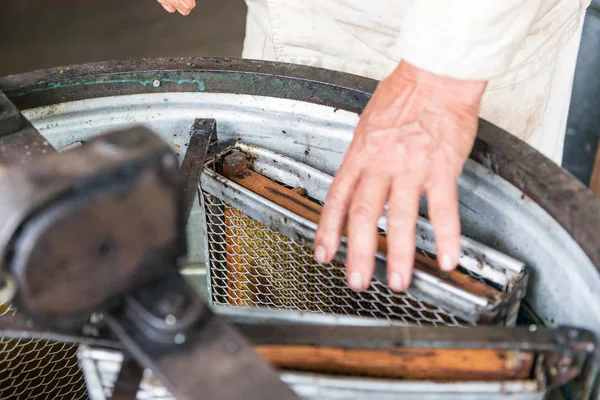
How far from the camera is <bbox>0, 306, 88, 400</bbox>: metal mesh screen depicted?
2.95 ft

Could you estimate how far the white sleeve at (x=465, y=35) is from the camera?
0.71 metres

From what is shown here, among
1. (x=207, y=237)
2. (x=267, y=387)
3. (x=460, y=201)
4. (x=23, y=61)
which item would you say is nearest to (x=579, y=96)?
(x=460, y=201)

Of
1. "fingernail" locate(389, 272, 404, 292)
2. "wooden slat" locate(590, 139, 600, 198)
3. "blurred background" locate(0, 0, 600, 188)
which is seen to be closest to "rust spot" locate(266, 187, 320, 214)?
"fingernail" locate(389, 272, 404, 292)

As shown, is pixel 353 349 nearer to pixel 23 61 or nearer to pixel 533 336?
pixel 533 336

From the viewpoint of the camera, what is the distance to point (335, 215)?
0.72m

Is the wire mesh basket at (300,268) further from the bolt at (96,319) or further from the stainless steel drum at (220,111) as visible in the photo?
the bolt at (96,319)

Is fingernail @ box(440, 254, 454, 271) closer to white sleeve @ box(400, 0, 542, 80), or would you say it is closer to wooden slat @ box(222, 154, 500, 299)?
wooden slat @ box(222, 154, 500, 299)

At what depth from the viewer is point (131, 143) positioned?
17.3 inches

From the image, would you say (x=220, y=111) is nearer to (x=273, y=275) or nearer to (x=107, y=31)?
(x=273, y=275)

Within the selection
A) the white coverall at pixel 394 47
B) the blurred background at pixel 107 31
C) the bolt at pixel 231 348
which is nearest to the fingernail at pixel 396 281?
the bolt at pixel 231 348

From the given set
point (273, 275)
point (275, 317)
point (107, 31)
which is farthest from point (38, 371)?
point (107, 31)

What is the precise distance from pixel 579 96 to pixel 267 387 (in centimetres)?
146

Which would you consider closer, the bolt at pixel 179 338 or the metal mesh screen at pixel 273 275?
the bolt at pixel 179 338

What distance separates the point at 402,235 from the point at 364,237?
0.04 meters
